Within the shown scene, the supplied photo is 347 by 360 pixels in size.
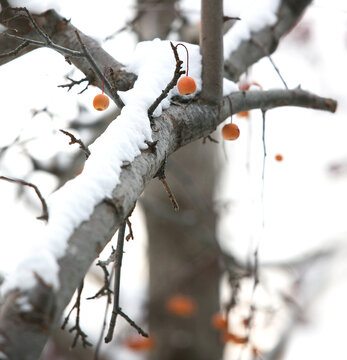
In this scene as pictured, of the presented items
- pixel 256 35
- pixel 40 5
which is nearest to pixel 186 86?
pixel 40 5

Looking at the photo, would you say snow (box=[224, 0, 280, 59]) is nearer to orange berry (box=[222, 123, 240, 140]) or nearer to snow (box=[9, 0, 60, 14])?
orange berry (box=[222, 123, 240, 140])

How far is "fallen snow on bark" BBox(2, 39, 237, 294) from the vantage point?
2.56ft

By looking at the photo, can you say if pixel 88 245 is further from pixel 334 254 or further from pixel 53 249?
pixel 334 254

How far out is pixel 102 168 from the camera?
1007 mm

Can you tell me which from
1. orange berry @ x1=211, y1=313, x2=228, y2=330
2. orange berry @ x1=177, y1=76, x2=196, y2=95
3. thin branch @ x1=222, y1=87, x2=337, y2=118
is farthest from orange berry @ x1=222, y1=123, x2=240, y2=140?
orange berry @ x1=211, y1=313, x2=228, y2=330

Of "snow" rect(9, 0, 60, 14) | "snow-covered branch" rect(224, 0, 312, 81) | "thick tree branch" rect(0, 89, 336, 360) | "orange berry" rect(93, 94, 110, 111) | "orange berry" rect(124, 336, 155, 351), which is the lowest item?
"thick tree branch" rect(0, 89, 336, 360)

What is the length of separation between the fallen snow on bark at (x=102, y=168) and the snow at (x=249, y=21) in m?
0.58

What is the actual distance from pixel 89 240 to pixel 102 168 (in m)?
0.20

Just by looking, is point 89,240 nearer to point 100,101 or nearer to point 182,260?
point 100,101

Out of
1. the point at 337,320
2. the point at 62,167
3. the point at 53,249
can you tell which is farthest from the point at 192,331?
the point at 337,320

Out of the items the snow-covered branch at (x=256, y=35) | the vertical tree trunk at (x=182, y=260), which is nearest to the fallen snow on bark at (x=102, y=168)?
the snow-covered branch at (x=256, y=35)

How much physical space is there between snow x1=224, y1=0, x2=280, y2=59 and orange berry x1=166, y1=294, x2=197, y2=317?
220 centimetres

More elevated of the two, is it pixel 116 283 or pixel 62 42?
pixel 62 42

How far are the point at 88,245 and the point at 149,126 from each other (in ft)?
1.46
